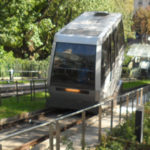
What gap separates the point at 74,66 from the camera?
983cm

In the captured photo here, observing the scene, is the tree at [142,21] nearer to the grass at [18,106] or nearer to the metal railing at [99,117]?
the grass at [18,106]

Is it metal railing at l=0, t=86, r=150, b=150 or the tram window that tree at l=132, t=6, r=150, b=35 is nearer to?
metal railing at l=0, t=86, r=150, b=150

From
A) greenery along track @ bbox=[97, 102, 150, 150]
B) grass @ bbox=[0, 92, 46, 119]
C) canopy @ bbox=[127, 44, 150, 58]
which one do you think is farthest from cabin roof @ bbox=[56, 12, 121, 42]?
canopy @ bbox=[127, 44, 150, 58]

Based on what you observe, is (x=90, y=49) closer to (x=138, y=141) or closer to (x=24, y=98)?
(x=138, y=141)

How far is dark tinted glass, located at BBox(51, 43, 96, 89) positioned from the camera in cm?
966

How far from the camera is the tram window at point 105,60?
972cm

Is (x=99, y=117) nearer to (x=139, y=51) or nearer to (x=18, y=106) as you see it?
(x=18, y=106)

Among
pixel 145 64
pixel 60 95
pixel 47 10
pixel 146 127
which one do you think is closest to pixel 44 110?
pixel 60 95

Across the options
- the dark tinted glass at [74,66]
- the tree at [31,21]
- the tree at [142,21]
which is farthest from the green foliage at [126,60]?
the dark tinted glass at [74,66]

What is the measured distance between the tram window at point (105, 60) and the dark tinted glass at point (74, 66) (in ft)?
1.22

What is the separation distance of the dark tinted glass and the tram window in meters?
0.37

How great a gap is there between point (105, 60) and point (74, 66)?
A: 1199 millimetres

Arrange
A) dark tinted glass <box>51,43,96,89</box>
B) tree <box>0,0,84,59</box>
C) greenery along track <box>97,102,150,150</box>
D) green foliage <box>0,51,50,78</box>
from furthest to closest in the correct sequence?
green foliage <box>0,51,50,78</box>, tree <box>0,0,84,59</box>, dark tinted glass <box>51,43,96,89</box>, greenery along track <box>97,102,150,150</box>

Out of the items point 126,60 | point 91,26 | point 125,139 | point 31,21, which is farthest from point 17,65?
point 125,139
